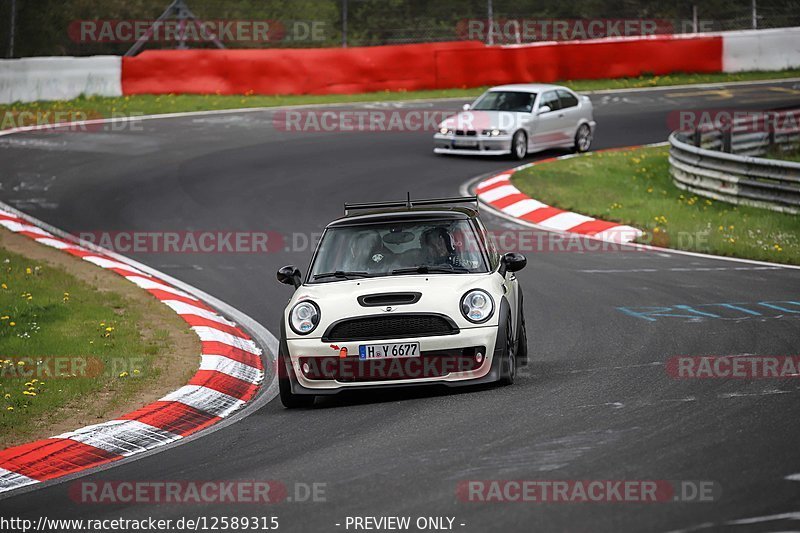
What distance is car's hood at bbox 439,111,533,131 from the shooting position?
77.6ft

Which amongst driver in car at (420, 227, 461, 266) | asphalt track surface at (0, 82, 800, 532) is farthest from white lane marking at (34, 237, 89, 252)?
driver in car at (420, 227, 461, 266)

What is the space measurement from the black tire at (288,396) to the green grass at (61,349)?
129 centimetres

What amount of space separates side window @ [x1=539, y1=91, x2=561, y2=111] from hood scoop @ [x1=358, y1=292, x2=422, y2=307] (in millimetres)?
15914

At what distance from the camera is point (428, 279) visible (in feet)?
30.4

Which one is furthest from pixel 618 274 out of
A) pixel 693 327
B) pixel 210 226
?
pixel 210 226

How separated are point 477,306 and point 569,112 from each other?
16425 millimetres

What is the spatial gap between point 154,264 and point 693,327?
24.5ft

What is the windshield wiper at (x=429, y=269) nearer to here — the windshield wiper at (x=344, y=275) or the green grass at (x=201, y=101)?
the windshield wiper at (x=344, y=275)

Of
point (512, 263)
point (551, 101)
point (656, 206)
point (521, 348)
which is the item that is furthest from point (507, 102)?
point (512, 263)

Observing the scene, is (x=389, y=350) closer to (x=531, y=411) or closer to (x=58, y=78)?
(x=531, y=411)

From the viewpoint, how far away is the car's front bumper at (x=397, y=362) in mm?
8820

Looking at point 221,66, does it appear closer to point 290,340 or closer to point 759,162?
point 759,162

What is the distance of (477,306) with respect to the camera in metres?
9.03

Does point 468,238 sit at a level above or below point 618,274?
above
